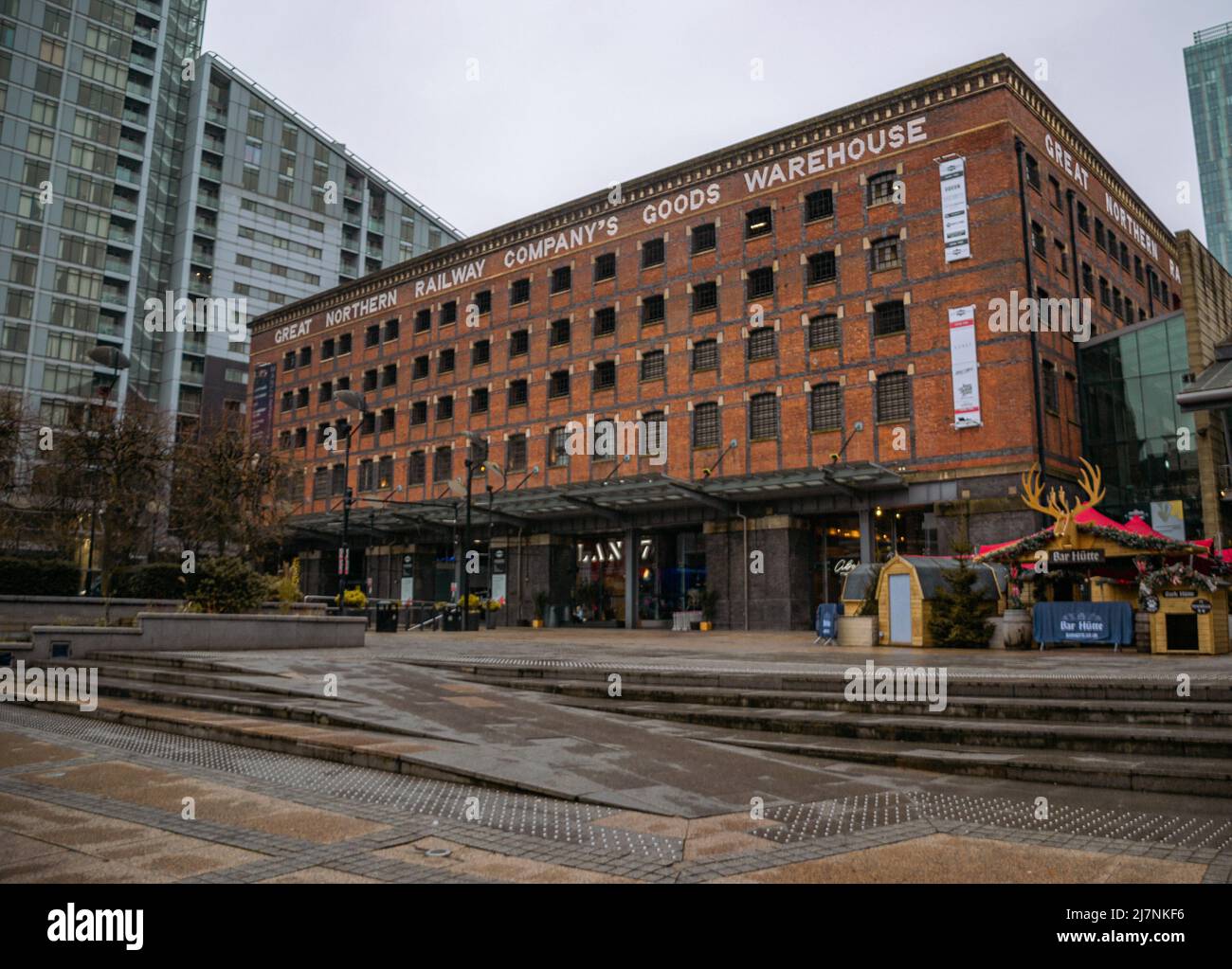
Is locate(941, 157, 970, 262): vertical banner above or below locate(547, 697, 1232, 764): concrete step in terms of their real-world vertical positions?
above

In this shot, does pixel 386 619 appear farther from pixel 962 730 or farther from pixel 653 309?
pixel 962 730

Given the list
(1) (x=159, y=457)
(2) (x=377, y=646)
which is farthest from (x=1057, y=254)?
(1) (x=159, y=457)

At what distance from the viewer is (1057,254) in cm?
3022

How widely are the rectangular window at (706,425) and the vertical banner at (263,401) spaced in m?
30.8

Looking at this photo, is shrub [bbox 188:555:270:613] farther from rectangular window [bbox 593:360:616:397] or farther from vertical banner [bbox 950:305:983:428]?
vertical banner [bbox 950:305:983:428]

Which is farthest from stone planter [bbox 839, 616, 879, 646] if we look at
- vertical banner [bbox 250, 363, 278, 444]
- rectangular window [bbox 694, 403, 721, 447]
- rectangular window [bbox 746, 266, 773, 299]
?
vertical banner [bbox 250, 363, 278, 444]

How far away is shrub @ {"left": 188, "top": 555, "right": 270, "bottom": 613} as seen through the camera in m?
19.0

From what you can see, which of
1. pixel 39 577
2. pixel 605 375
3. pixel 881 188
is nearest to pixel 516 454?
pixel 605 375

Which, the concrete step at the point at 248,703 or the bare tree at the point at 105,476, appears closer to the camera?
the concrete step at the point at 248,703

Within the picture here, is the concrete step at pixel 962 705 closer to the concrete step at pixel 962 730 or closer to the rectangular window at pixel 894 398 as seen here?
the concrete step at pixel 962 730

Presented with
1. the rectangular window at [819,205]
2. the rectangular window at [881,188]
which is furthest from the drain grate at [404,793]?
the rectangular window at [819,205]

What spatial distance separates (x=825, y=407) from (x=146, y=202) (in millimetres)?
61967

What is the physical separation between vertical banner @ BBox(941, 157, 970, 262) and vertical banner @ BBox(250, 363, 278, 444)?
4061 centimetres

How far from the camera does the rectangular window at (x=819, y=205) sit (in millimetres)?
31375
